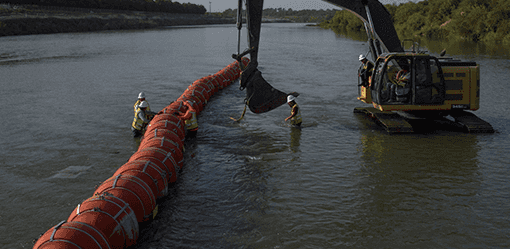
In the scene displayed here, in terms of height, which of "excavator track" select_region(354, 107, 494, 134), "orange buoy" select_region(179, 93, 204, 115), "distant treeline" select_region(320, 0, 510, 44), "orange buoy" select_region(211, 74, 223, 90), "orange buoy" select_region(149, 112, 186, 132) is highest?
"distant treeline" select_region(320, 0, 510, 44)

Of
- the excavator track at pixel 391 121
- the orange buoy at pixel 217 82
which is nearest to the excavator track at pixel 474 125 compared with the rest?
the excavator track at pixel 391 121

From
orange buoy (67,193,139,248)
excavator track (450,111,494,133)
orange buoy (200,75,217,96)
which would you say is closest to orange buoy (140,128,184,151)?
orange buoy (67,193,139,248)

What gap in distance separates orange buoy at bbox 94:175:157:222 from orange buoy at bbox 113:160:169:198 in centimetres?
38

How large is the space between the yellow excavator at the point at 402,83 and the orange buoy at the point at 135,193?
20.8 feet

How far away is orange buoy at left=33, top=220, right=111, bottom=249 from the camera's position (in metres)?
6.17

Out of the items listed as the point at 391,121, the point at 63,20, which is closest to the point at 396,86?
the point at 391,121

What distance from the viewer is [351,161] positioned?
482 inches

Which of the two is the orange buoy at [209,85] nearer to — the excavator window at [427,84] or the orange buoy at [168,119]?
the orange buoy at [168,119]

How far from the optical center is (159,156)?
32.9ft

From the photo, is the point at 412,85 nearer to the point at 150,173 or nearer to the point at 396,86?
the point at 396,86

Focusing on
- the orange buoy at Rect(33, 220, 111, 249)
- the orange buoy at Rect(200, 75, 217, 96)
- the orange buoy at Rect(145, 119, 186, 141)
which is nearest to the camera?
the orange buoy at Rect(33, 220, 111, 249)

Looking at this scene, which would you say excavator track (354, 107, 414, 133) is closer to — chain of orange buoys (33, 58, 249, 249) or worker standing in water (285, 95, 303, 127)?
worker standing in water (285, 95, 303, 127)

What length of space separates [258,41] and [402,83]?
18.6ft

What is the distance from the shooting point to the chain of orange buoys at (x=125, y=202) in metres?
6.42
